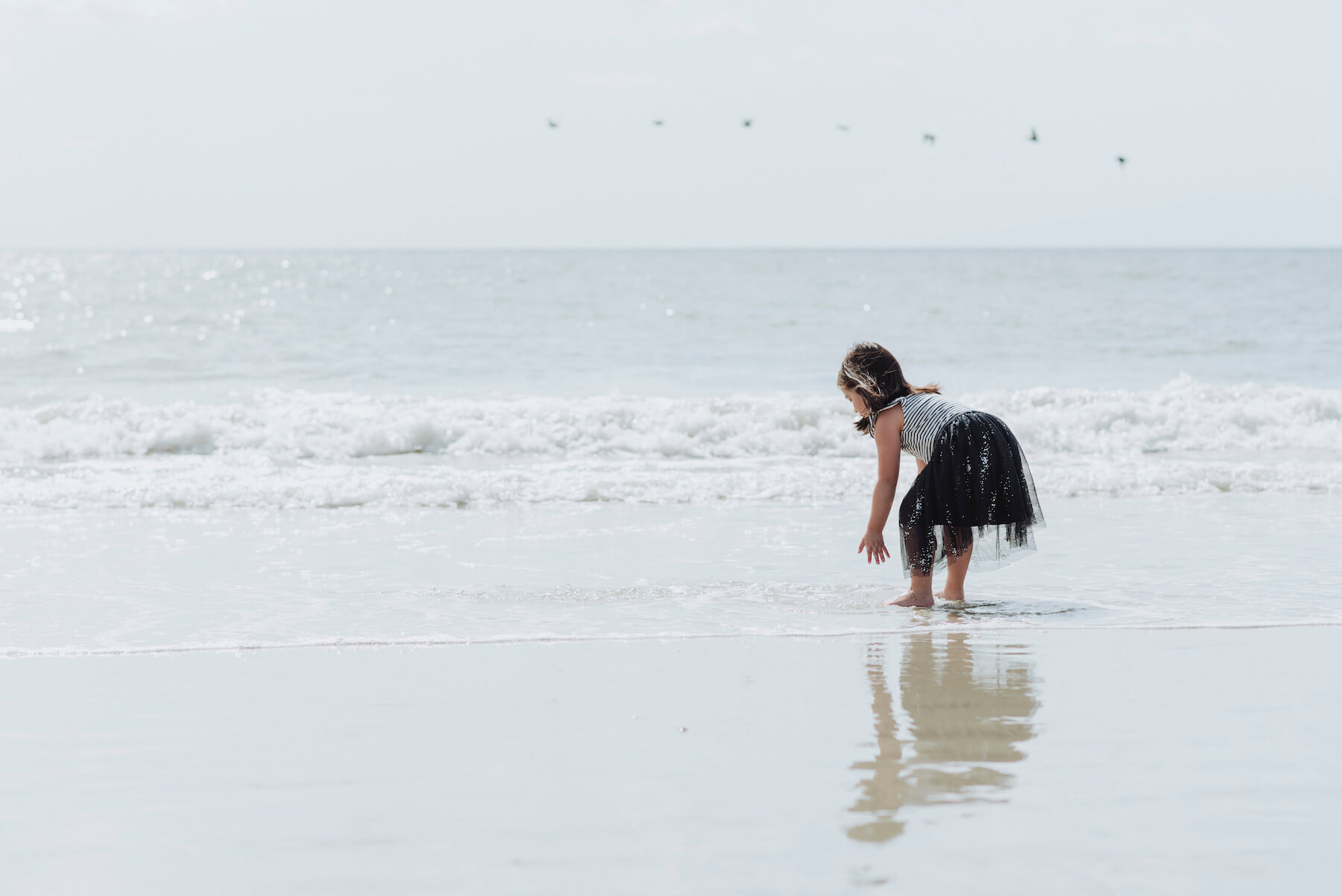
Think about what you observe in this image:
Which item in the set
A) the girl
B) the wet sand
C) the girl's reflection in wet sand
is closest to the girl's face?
the girl

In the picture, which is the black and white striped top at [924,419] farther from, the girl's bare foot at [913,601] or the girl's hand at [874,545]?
the girl's bare foot at [913,601]

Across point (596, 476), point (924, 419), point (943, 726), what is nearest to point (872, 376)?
point (924, 419)

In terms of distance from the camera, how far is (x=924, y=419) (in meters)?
5.80

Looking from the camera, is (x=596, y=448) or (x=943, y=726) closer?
(x=943, y=726)

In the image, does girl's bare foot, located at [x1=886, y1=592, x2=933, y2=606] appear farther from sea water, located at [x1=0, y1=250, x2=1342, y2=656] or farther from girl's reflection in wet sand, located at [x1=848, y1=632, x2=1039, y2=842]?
girl's reflection in wet sand, located at [x1=848, y1=632, x2=1039, y2=842]

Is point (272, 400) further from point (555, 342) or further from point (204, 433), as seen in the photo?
point (555, 342)

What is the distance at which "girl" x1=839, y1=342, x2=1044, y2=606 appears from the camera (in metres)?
5.74

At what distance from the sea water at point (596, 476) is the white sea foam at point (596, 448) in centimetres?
6

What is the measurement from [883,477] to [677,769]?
102 inches

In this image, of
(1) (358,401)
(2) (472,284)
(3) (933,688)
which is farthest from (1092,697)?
(2) (472,284)

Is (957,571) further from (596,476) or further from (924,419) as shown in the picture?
(596,476)

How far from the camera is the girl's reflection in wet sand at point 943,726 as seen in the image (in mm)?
3244

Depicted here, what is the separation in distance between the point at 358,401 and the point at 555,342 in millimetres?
11118

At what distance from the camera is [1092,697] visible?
4230 millimetres
